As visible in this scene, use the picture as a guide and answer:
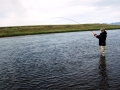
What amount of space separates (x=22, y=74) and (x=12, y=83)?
88.2 inches

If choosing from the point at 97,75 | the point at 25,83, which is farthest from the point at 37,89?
the point at 97,75

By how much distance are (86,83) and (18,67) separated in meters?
8.22

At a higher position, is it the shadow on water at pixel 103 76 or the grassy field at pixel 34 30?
the grassy field at pixel 34 30

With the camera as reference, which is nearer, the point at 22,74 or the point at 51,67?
the point at 22,74

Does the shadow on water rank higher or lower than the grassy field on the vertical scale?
lower

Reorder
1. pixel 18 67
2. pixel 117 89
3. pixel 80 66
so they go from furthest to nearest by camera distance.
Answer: pixel 18 67
pixel 80 66
pixel 117 89

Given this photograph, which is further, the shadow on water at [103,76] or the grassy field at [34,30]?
the grassy field at [34,30]

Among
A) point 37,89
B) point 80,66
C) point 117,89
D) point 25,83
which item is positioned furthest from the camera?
point 80,66

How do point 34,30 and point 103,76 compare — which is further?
point 34,30

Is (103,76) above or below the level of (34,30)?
below

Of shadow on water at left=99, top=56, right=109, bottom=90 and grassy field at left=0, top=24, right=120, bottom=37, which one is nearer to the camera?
shadow on water at left=99, top=56, right=109, bottom=90

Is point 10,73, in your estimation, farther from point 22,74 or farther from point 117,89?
point 117,89

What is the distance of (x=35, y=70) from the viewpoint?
16.6 meters

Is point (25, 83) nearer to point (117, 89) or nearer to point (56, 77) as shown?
point (56, 77)
